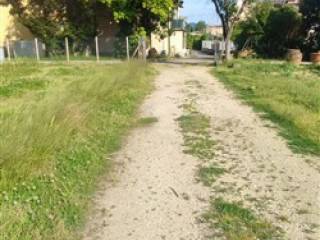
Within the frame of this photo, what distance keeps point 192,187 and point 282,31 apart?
2802cm

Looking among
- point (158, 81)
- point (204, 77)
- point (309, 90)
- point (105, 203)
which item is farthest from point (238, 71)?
point (105, 203)

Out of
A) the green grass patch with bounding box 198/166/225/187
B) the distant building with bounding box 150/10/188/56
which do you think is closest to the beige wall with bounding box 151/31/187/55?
the distant building with bounding box 150/10/188/56

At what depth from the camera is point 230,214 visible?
14.3 ft

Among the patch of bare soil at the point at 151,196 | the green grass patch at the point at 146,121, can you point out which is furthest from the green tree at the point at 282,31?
the patch of bare soil at the point at 151,196

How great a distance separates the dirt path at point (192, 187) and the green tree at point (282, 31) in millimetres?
24182

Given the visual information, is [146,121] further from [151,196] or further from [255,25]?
[255,25]

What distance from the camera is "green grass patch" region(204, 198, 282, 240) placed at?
3.95 m

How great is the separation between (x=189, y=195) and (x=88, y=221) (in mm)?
1202

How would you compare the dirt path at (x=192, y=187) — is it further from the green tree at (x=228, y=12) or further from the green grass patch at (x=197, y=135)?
the green tree at (x=228, y=12)

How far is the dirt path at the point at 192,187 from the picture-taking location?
164 inches

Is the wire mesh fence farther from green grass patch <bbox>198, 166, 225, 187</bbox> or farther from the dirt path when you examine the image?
green grass patch <bbox>198, 166, 225, 187</bbox>

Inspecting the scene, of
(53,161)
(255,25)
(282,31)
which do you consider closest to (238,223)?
(53,161)

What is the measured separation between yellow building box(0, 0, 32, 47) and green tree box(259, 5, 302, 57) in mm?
16648

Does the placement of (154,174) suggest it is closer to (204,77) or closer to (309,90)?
(309,90)
